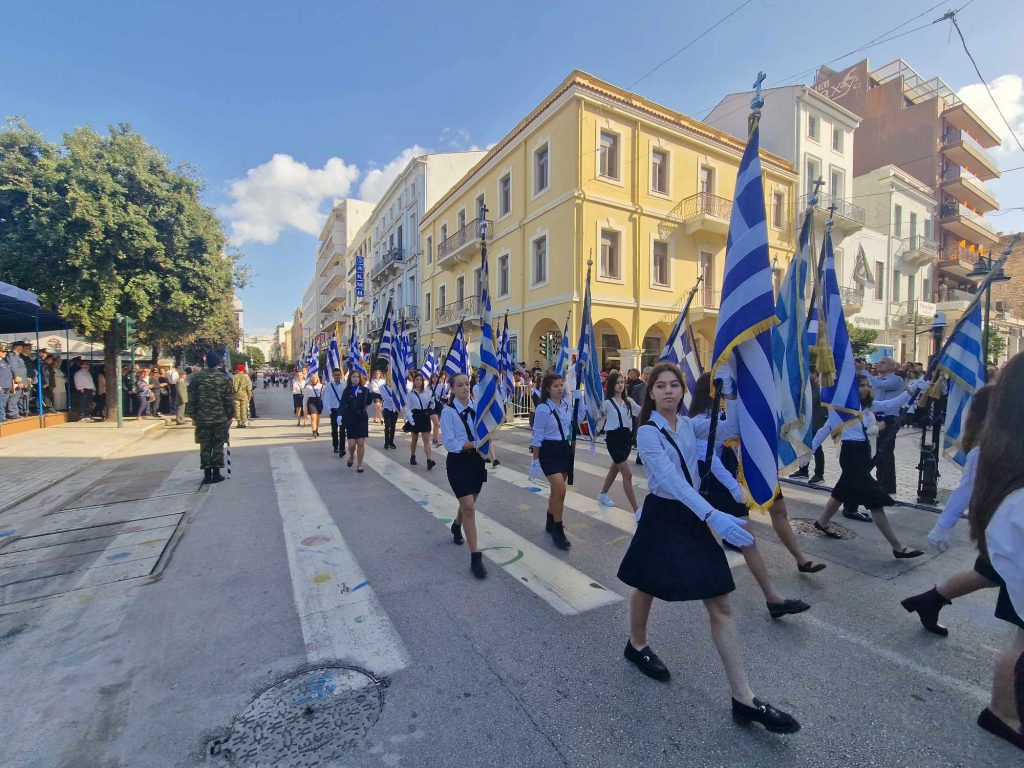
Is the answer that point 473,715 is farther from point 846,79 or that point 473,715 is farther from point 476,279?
point 846,79

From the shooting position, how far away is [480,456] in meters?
4.75

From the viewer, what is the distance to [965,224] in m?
32.1

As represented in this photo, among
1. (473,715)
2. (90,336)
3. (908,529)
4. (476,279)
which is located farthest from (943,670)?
(476,279)

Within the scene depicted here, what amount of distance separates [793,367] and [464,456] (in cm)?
334

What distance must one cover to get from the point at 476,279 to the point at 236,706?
22582 millimetres

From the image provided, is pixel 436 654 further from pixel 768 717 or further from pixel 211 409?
pixel 211 409

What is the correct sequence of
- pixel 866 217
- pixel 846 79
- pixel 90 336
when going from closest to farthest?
pixel 90 336
pixel 866 217
pixel 846 79

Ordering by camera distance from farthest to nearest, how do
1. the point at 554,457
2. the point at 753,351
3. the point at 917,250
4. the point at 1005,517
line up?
the point at 917,250, the point at 554,457, the point at 753,351, the point at 1005,517

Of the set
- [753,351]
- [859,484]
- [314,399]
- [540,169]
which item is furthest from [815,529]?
[540,169]

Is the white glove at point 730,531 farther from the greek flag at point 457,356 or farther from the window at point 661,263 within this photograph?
the window at point 661,263

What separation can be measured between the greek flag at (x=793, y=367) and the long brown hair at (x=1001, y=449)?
222cm

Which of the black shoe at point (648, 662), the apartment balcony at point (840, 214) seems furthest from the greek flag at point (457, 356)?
the apartment balcony at point (840, 214)

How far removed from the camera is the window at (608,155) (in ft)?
61.7

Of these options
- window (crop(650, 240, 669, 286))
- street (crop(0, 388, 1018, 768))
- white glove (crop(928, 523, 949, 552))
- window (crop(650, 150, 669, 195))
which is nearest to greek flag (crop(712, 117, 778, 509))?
white glove (crop(928, 523, 949, 552))
